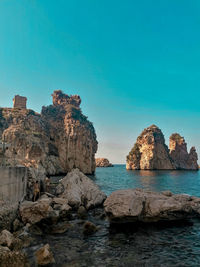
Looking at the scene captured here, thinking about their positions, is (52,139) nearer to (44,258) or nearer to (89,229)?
(89,229)

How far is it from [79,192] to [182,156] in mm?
172675

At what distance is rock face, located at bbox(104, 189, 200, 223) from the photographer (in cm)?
1733

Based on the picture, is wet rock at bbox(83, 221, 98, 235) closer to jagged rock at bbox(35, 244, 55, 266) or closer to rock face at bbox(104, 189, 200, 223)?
rock face at bbox(104, 189, 200, 223)

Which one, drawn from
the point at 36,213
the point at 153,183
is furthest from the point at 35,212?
the point at 153,183

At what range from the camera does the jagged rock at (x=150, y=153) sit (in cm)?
16425

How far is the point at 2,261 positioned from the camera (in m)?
9.03

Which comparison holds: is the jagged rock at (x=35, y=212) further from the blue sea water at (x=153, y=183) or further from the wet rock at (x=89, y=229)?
the blue sea water at (x=153, y=183)

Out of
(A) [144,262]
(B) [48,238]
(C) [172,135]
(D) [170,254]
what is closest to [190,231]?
(D) [170,254]

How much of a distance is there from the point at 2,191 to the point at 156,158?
163 m

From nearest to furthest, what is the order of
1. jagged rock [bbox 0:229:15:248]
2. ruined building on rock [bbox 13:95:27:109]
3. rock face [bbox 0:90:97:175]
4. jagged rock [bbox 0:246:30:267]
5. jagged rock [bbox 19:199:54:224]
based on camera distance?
1. jagged rock [bbox 0:246:30:267]
2. jagged rock [bbox 0:229:15:248]
3. jagged rock [bbox 19:199:54:224]
4. rock face [bbox 0:90:97:175]
5. ruined building on rock [bbox 13:95:27:109]

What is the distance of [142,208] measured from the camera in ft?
58.6

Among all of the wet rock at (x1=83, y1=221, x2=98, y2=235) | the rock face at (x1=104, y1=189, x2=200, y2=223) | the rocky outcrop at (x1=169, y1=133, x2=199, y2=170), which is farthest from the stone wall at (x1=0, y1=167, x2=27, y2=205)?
the rocky outcrop at (x1=169, y1=133, x2=199, y2=170)

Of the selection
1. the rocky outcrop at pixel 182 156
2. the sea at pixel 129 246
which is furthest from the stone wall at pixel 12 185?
the rocky outcrop at pixel 182 156

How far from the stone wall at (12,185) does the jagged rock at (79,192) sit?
20.3 feet
